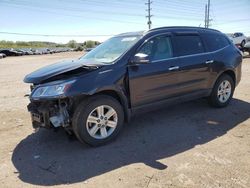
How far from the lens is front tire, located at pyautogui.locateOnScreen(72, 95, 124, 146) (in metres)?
4.20

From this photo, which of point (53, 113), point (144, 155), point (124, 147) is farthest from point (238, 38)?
point (53, 113)

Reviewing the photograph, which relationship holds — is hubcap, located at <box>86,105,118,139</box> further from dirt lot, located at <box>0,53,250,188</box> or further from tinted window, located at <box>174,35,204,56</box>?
tinted window, located at <box>174,35,204,56</box>

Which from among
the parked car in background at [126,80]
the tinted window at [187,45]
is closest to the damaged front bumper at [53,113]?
the parked car in background at [126,80]

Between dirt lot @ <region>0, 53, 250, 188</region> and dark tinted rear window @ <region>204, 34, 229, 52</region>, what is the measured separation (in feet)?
4.64

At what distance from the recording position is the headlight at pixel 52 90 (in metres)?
4.03

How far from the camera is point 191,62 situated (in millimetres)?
5566

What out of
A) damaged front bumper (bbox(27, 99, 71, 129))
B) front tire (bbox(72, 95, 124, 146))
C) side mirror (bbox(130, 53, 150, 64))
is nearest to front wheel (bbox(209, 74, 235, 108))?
side mirror (bbox(130, 53, 150, 64))

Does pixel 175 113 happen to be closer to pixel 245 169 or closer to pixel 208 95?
pixel 208 95

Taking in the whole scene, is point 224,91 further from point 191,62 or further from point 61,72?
point 61,72

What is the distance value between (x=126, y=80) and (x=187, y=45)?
1.78m

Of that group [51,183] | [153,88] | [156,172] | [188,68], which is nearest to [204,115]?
[188,68]

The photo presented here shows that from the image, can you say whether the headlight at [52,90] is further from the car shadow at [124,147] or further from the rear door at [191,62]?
the rear door at [191,62]

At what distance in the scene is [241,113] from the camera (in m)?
5.96

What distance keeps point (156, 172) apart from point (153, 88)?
1.76m
